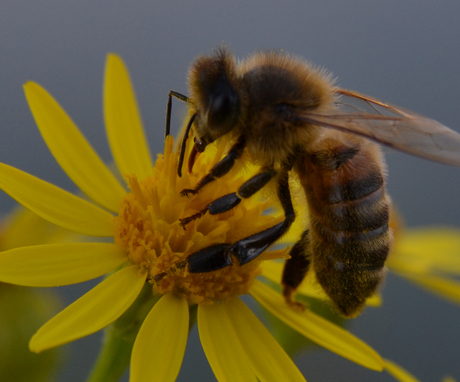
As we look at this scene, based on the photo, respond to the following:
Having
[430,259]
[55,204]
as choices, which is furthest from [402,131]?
[430,259]

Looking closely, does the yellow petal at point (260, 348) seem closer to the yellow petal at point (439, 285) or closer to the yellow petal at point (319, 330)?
the yellow petal at point (319, 330)

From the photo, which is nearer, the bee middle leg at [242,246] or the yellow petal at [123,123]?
the bee middle leg at [242,246]

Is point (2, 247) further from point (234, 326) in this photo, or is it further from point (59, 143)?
point (234, 326)

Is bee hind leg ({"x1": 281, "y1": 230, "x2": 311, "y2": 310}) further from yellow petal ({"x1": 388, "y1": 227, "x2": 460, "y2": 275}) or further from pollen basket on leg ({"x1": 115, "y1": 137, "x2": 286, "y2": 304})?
yellow petal ({"x1": 388, "y1": 227, "x2": 460, "y2": 275})

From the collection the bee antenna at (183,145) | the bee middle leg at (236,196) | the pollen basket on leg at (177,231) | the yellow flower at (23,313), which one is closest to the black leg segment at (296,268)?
the pollen basket on leg at (177,231)

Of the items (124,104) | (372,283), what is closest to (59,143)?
(124,104)

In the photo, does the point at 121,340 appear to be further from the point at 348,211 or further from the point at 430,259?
the point at 430,259

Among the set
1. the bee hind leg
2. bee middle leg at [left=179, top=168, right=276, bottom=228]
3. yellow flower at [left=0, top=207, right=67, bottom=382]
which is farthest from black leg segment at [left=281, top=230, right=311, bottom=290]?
yellow flower at [left=0, top=207, right=67, bottom=382]
